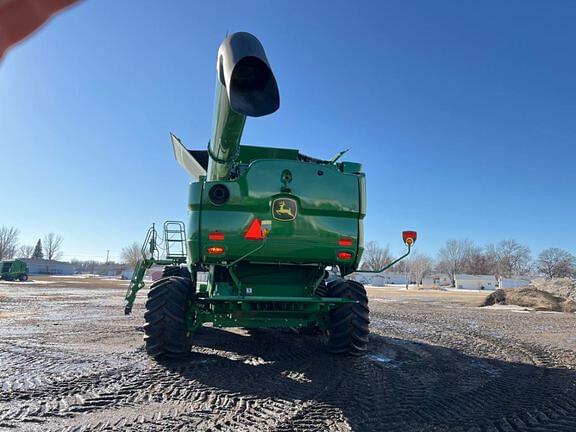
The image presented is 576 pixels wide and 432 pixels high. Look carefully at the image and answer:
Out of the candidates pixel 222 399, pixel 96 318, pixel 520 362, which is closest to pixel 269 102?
pixel 222 399

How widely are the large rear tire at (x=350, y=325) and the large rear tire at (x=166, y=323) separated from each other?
232 centimetres

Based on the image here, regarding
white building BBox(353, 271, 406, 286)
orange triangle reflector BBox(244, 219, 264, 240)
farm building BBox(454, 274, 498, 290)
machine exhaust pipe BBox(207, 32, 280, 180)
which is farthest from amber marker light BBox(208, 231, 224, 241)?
farm building BBox(454, 274, 498, 290)

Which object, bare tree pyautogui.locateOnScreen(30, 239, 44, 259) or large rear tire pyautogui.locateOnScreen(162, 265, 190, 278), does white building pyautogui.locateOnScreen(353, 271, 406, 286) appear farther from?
bare tree pyautogui.locateOnScreen(30, 239, 44, 259)

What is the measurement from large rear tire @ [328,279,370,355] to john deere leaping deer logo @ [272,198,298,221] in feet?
5.18

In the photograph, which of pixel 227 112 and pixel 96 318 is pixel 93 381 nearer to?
pixel 227 112

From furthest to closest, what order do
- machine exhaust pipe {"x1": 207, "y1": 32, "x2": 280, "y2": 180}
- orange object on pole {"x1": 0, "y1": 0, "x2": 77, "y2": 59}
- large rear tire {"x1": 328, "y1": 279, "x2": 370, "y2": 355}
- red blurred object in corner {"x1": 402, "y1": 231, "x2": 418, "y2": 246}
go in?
large rear tire {"x1": 328, "y1": 279, "x2": 370, "y2": 355} < red blurred object in corner {"x1": 402, "y1": 231, "x2": 418, "y2": 246} < machine exhaust pipe {"x1": 207, "y1": 32, "x2": 280, "y2": 180} < orange object on pole {"x1": 0, "y1": 0, "x2": 77, "y2": 59}

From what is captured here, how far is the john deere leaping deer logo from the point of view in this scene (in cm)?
645

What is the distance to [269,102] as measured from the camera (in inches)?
94.3

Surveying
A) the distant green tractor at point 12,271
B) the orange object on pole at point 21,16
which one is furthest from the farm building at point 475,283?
the orange object on pole at point 21,16

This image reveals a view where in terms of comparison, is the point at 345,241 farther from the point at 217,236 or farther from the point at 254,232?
the point at 217,236

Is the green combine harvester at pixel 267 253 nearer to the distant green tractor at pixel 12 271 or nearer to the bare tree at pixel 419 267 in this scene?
the distant green tractor at pixel 12 271

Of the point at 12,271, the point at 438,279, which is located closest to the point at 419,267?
the point at 438,279

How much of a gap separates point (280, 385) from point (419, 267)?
9114 centimetres

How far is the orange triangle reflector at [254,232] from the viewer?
6.38 meters
